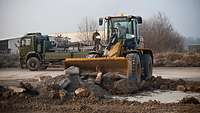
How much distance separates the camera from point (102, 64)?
648 cm

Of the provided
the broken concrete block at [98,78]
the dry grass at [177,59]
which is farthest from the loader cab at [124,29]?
the dry grass at [177,59]

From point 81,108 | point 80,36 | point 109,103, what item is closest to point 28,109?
point 81,108

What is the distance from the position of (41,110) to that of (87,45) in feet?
27.1

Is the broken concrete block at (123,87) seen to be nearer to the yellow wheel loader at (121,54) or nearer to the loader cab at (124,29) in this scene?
the yellow wheel loader at (121,54)

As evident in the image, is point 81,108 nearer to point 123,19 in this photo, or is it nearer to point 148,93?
point 148,93

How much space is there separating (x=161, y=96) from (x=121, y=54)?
1.43 m

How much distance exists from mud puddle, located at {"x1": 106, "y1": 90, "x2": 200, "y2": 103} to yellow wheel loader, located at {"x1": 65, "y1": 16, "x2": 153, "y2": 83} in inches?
19.2

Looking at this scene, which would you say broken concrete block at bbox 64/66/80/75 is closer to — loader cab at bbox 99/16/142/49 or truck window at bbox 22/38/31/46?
loader cab at bbox 99/16/142/49

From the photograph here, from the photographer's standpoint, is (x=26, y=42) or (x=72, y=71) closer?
(x=72, y=71)

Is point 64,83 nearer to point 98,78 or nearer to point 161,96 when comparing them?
point 98,78

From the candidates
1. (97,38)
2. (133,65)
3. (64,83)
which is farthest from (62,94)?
(97,38)

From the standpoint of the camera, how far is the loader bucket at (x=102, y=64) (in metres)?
6.29

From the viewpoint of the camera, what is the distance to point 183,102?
490 cm

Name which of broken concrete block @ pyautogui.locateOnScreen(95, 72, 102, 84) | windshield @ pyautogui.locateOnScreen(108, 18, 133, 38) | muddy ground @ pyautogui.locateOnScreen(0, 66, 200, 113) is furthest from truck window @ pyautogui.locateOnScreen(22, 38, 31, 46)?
broken concrete block @ pyautogui.locateOnScreen(95, 72, 102, 84)
